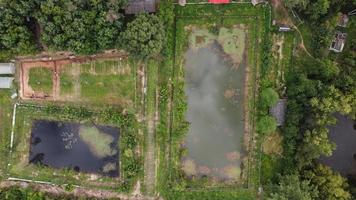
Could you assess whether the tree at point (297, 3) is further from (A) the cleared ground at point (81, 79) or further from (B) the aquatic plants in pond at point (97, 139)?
(B) the aquatic plants in pond at point (97, 139)

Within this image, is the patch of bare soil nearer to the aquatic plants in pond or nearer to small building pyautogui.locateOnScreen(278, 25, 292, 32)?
the aquatic plants in pond

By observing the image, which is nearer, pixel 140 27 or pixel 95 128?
pixel 140 27

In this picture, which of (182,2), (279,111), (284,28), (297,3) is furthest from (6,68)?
(297,3)

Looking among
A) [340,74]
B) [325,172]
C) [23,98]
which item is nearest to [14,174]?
[23,98]

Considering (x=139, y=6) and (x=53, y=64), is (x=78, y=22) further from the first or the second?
(x=53, y=64)

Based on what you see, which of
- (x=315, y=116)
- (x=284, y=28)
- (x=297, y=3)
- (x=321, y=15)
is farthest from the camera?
(x=284, y=28)

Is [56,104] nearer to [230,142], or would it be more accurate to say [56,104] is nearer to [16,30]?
[16,30]

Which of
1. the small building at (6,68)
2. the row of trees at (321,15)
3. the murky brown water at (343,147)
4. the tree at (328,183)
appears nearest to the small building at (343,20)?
the row of trees at (321,15)
